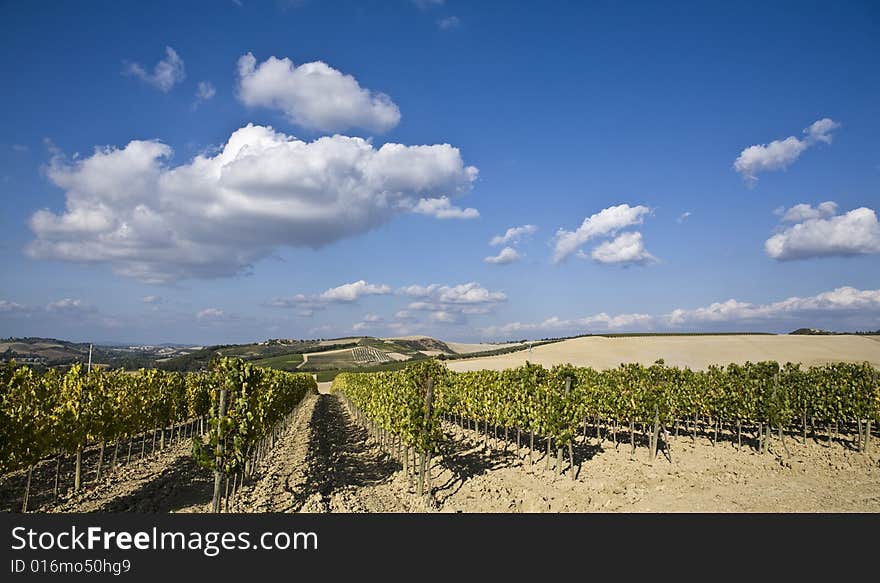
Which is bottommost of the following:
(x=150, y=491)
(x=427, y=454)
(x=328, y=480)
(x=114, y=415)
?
(x=328, y=480)

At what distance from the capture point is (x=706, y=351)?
72500 millimetres

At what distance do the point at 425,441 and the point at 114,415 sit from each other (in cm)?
1271

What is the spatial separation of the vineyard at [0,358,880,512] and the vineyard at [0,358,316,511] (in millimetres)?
66

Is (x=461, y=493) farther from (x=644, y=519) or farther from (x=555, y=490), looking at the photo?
(x=644, y=519)

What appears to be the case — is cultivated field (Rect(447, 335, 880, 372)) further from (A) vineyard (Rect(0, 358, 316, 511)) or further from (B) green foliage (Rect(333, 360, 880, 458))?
(A) vineyard (Rect(0, 358, 316, 511))

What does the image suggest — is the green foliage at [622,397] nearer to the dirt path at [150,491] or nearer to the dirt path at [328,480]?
the dirt path at [328,480]

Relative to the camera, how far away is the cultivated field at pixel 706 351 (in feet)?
211

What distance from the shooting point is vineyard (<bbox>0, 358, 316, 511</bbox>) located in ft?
40.4

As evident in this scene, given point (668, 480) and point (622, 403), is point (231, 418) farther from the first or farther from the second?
point (622, 403)

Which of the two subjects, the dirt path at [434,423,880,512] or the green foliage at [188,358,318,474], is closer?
the green foliage at [188,358,318,474]

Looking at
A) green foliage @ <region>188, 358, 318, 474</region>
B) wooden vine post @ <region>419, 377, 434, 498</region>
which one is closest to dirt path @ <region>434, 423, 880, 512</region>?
wooden vine post @ <region>419, 377, 434, 498</region>

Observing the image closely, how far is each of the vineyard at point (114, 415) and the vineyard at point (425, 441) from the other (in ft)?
0.22

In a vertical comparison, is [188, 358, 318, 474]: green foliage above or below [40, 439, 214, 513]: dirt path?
above

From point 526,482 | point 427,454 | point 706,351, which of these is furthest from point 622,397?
point 706,351
